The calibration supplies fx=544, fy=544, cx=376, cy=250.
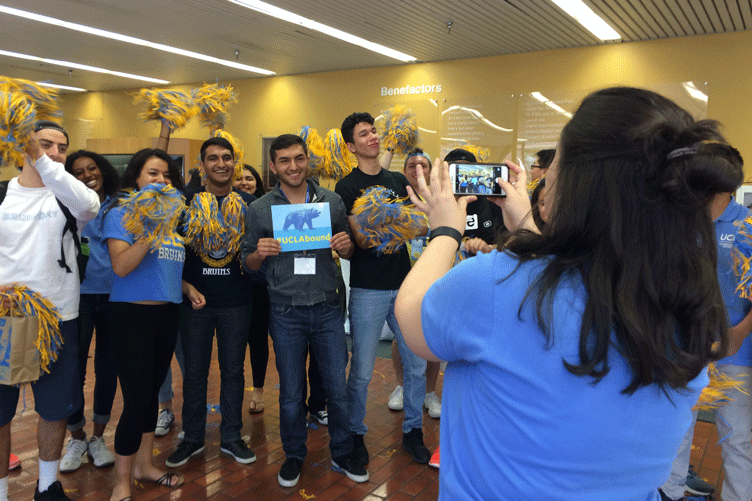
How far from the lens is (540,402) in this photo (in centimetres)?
83

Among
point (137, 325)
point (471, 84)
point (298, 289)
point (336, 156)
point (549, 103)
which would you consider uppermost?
point (471, 84)

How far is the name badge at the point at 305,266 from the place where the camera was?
2904 mm

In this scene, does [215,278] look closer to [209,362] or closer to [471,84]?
[209,362]

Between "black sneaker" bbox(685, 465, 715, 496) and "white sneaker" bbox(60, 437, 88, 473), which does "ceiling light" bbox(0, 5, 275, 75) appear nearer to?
"white sneaker" bbox(60, 437, 88, 473)

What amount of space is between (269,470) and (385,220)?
1.56 meters

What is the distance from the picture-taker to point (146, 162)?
9.64 ft

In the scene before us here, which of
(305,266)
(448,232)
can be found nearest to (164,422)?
(305,266)

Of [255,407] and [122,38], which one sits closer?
[255,407]

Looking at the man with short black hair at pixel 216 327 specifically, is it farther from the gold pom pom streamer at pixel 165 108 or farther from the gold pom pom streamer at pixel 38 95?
the gold pom pom streamer at pixel 38 95

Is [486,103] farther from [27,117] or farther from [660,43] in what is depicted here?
[27,117]

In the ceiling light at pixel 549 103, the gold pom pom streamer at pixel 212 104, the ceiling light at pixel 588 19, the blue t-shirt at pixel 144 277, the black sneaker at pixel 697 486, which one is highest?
the ceiling light at pixel 588 19

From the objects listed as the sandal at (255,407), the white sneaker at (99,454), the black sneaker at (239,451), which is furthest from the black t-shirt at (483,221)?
the white sneaker at (99,454)

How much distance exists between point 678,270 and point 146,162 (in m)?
2.78

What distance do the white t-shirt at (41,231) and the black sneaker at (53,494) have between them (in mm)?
809
